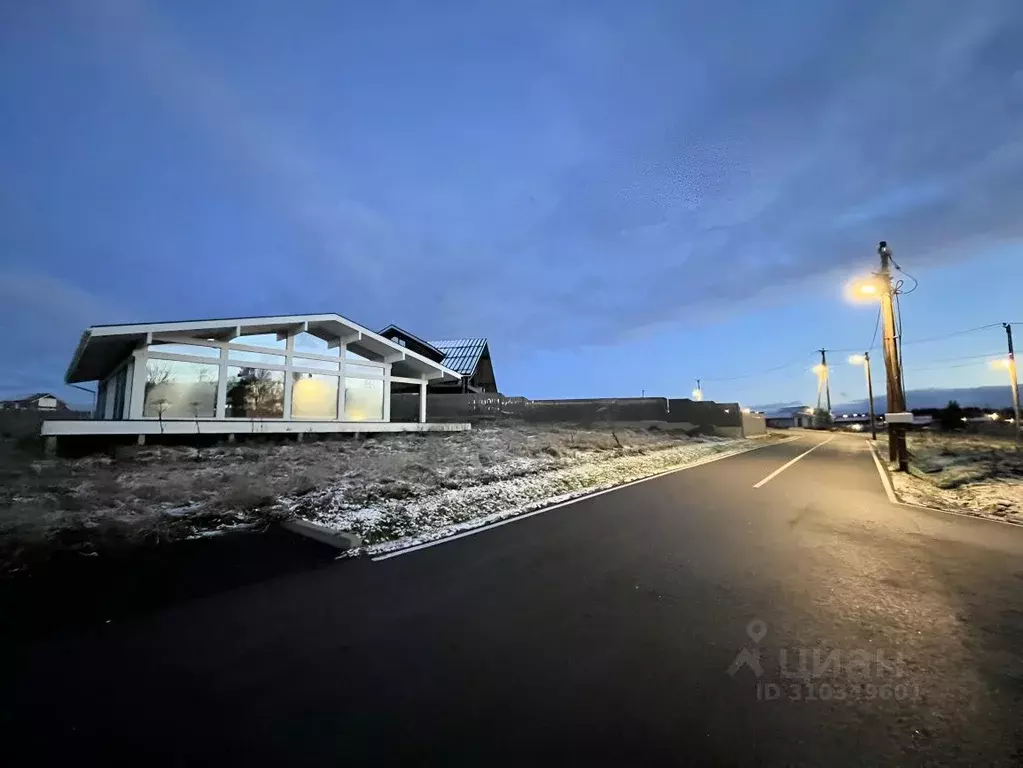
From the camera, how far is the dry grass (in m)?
6.95

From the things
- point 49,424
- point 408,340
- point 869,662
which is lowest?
point 869,662

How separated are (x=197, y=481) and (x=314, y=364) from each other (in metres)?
10.6

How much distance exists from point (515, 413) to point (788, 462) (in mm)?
18528

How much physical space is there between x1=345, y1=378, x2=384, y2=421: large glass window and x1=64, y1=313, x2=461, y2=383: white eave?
1.42 meters

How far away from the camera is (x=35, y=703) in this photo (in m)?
3.11

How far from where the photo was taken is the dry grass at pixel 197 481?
22.8 feet

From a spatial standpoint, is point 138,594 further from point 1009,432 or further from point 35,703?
point 1009,432

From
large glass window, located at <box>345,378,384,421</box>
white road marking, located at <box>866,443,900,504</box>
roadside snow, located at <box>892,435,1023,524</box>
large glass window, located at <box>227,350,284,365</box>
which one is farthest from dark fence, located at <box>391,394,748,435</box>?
roadside snow, located at <box>892,435,1023,524</box>

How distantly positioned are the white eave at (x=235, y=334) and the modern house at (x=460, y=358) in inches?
383

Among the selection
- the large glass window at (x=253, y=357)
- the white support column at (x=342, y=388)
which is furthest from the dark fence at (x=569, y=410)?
the large glass window at (x=253, y=357)

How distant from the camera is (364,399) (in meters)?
22.2

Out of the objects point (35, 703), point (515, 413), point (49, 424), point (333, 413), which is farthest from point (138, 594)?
point (515, 413)

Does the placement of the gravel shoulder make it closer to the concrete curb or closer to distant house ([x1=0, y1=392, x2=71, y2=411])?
the concrete curb

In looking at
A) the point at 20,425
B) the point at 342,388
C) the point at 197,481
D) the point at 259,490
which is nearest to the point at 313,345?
the point at 342,388
